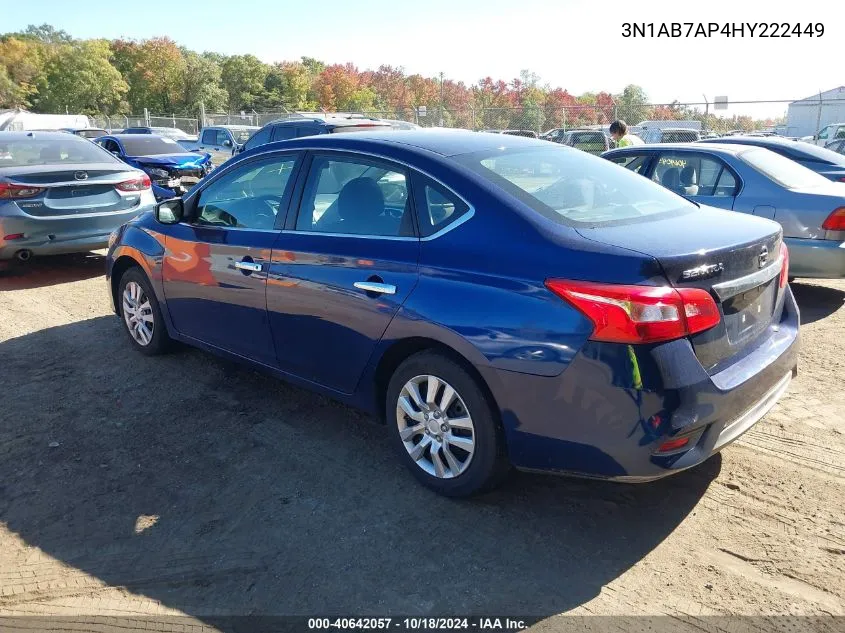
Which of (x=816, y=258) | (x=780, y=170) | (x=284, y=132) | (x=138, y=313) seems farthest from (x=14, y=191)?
(x=816, y=258)

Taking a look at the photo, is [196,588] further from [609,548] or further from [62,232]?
[62,232]

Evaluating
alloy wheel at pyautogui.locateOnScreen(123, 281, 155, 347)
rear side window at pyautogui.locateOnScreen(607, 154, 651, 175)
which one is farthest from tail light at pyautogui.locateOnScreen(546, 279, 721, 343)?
rear side window at pyautogui.locateOnScreen(607, 154, 651, 175)

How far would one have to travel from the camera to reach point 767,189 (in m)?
6.82

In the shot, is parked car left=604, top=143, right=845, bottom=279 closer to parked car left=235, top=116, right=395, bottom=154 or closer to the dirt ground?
the dirt ground

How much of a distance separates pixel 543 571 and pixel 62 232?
7.12 m

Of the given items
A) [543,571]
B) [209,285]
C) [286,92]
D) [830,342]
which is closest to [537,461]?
[543,571]

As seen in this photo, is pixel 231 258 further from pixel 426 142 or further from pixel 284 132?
pixel 284 132

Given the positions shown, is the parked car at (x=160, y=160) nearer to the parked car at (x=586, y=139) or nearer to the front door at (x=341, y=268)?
the front door at (x=341, y=268)

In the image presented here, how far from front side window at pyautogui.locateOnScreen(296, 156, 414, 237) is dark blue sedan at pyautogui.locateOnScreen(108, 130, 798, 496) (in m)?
0.01

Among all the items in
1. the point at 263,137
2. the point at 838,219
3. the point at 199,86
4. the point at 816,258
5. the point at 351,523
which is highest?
the point at 199,86

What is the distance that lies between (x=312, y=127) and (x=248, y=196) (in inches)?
284

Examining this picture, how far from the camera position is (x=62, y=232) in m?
7.98

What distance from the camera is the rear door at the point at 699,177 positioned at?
7078 mm

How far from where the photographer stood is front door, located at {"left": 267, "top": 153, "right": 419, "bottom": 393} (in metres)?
3.48
